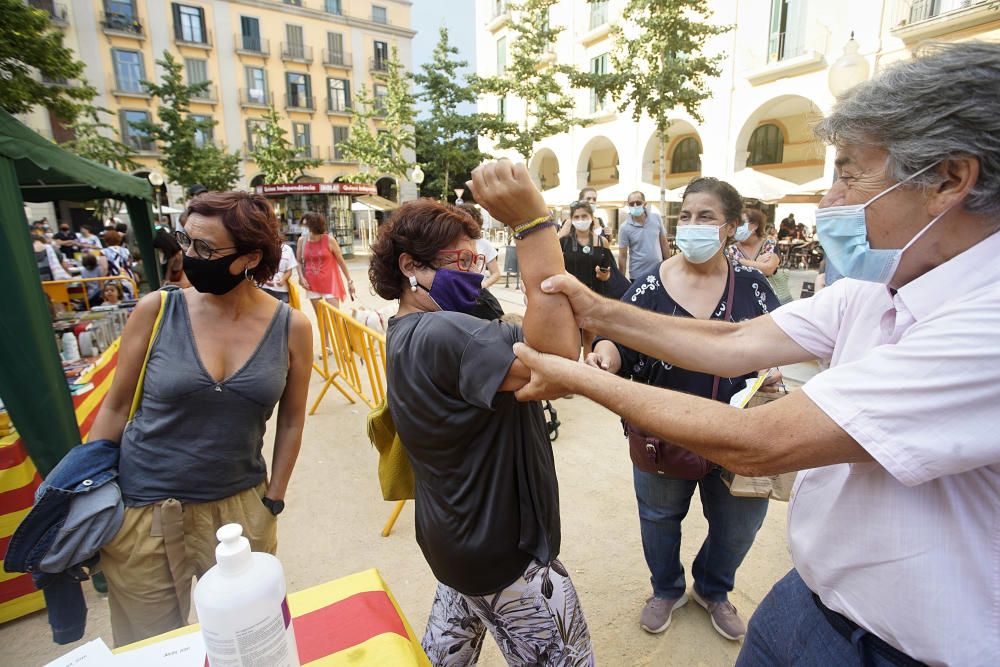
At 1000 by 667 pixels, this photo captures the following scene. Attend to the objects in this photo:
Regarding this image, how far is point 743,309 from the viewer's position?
2422mm

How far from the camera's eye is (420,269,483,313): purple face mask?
1619 mm

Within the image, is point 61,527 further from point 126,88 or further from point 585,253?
point 126,88

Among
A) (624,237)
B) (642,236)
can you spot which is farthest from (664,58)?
(642,236)

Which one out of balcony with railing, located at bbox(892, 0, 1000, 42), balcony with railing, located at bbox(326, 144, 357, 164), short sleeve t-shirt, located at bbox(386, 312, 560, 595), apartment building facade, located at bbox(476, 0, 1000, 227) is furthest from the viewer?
balcony with railing, located at bbox(326, 144, 357, 164)

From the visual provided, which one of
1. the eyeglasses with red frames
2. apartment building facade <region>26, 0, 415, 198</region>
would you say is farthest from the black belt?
apartment building facade <region>26, 0, 415, 198</region>

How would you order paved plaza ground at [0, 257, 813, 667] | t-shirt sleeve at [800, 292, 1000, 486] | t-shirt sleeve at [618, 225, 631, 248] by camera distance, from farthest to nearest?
t-shirt sleeve at [618, 225, 631, 248]
paved plaza ground at [0, 257, 813, 667]
t-shirt sleeve at [800, 292, 1000, 486]

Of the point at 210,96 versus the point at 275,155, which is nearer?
the point at 275,155

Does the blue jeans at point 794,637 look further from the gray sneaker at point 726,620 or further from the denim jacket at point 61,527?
the denim jacket at point 61,527

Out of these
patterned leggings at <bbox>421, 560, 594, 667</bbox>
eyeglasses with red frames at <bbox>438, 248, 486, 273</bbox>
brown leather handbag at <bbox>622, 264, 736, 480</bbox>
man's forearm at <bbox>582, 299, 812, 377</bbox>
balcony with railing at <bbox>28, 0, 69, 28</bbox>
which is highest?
balcony with railing at <bbox>28, 0, 69, 28</bbox>

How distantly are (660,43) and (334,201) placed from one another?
15819 mm

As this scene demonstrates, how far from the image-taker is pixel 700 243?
2477mm

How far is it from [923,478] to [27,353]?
3.67 meters

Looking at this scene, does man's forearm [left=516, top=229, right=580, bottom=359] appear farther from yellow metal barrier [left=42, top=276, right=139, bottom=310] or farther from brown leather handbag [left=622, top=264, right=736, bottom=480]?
yellow metal barrier [left=42, top=276, right=139, bottom=310]

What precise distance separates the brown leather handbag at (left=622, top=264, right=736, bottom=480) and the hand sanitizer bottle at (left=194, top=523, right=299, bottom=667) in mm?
1640
